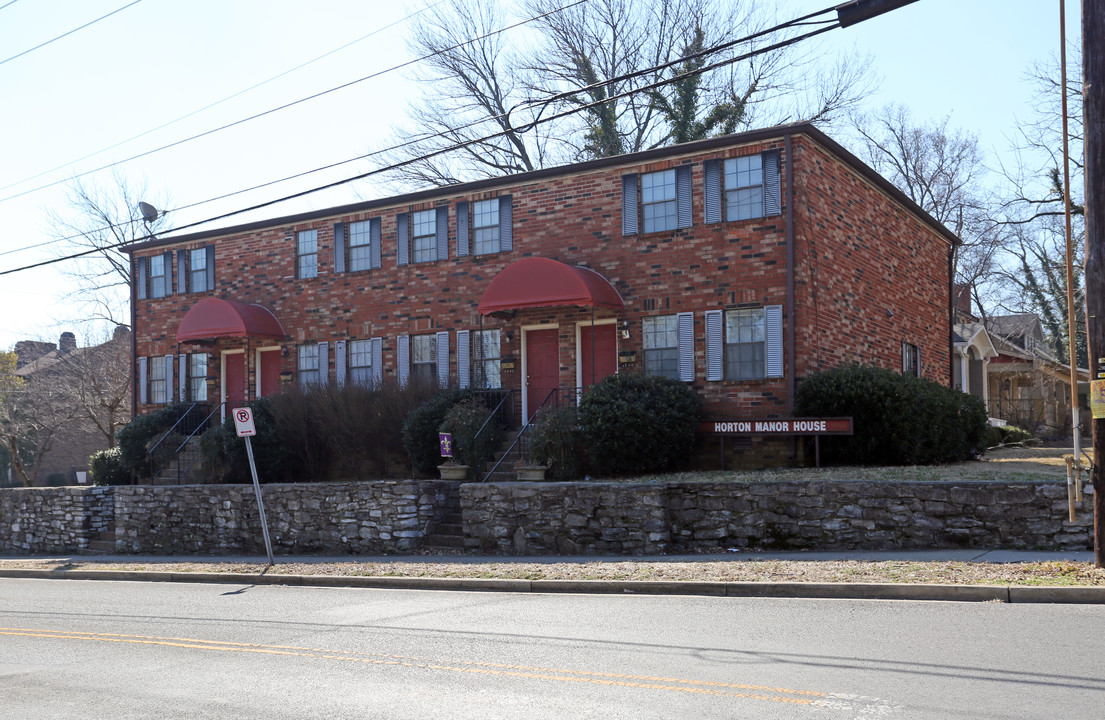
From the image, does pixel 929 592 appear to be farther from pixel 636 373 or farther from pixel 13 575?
pixel 13 575

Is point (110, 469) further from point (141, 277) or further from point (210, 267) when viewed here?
point (141, 277)

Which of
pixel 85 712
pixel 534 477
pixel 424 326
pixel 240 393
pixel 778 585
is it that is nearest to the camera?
pixel 85 712

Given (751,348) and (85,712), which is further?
(751,348)

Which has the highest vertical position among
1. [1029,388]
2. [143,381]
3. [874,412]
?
[143,381]

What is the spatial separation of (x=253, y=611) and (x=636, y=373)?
8743 millimetres

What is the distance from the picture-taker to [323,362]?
23.5m

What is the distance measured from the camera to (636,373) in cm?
1803

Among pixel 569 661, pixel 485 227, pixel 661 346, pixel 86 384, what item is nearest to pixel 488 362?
pixel 485 227

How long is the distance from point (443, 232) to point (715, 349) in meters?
6.99

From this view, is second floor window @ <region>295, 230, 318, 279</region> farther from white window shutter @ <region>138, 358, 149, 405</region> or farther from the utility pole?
the utility pole

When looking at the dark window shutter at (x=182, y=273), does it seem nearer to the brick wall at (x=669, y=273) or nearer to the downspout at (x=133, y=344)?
the brick wall at (x=669, y=273)

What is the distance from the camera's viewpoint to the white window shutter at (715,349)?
18344 millimetres

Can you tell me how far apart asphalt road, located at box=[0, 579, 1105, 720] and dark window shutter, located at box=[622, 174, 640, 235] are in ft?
32.4

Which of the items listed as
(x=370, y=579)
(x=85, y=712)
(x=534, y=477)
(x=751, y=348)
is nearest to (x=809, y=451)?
(x=751, y=348)
